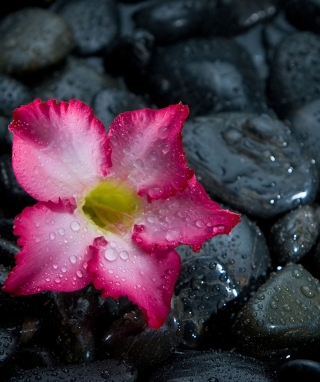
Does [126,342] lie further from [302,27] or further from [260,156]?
[302,27]

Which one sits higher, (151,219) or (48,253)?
(48,253)

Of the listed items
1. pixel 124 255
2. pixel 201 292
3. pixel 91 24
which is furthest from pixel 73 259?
pixel 91 24

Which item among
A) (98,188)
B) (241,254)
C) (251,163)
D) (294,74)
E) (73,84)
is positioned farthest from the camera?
(294,74)

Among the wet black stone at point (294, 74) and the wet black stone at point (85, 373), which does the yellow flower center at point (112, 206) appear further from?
the wet black stone at point (294, 74)

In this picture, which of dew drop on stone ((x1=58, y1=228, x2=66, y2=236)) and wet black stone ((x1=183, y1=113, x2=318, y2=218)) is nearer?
dew drop on stone ((x1=58, y1=228, x2=66, y2=236))

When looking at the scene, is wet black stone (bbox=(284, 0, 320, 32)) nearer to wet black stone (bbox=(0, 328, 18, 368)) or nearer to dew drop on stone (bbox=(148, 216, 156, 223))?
dew drop on stone (bbox=(148, 216, 156, 223))

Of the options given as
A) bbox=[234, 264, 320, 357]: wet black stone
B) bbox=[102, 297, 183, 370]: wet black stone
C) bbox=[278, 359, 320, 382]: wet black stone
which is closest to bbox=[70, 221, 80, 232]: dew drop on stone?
bbox=[102, 297, 183, 370]: wet black stone

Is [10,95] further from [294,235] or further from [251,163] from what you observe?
[294,235]
